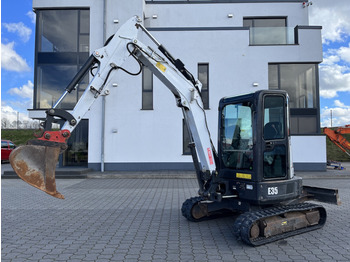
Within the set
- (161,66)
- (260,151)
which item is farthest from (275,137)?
(161,66)

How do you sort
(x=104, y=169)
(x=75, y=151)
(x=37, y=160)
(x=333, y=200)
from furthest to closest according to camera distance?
1. (x=75, y=151)
2. (x=104, y=169)
3. (x=333, y=200)
4. (x=37, y=160)

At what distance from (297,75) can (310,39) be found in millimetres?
1971

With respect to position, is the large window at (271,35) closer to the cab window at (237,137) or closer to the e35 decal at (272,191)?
the cab window at (237,137)

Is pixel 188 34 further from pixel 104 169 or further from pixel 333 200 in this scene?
pixel 333 200

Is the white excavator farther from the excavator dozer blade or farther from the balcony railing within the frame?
the balcony railing

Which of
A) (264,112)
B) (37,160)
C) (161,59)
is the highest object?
(161,59)

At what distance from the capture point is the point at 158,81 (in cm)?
1512

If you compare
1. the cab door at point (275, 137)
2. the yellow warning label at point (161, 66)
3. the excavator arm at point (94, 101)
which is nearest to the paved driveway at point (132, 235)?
the excavator arm at point (94, 101)

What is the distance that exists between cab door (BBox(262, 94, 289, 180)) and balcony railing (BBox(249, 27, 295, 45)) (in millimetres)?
11249

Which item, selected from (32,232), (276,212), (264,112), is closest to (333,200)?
(276,212)

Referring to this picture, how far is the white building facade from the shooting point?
1494 centimetres

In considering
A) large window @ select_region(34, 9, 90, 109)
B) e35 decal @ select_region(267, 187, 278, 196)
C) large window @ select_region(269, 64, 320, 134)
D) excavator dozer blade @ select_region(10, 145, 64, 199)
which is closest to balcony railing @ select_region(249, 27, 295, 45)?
large window @ select_region(269, 64, 320, 134)

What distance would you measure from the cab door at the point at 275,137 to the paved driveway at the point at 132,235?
48.3 inches

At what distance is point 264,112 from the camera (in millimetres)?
5133
